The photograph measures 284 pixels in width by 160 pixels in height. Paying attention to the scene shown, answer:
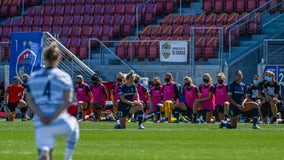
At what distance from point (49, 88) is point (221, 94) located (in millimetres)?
22660

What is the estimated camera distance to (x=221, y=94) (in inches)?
1391

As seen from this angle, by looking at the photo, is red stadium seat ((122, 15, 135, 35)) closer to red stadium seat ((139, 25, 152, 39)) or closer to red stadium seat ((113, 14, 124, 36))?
red stadium seat ((113, 14, 124, 36))

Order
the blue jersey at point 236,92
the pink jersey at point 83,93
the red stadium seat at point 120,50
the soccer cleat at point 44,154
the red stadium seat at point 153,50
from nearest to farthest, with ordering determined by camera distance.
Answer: the soccer cleat at point 44,154 → the blue jersey at point 236,92 → the pink jersey at point 83,93 → the red stadium seat at point 153,50 → the red stadium seat at point 120,50

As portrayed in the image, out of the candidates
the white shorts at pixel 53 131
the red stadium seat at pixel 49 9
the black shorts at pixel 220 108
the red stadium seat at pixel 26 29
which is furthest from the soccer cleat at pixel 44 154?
the red stadium seat at pixel 49 9

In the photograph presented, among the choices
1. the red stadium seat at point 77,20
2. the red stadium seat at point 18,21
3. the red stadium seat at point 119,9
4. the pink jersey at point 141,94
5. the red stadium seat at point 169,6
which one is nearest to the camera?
the pink jersey at point 141,94

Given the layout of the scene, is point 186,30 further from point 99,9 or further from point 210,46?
point 99,9

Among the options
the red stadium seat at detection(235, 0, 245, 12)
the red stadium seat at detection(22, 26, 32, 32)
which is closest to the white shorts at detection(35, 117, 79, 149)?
the red stadium seat at detection(235, 0, 245, 12)

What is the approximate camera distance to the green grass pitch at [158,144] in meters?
A: 19.0

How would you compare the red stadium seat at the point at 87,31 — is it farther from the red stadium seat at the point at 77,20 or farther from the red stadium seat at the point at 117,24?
the red stadium seat at the point at 117,24

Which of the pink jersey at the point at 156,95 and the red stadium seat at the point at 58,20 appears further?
the red stadium seat at the point at 58,20

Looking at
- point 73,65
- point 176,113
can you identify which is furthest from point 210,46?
point 73,65

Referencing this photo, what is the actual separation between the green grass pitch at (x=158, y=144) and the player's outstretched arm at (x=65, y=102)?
17.6ft

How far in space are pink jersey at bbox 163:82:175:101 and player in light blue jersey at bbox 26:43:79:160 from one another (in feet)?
77.2

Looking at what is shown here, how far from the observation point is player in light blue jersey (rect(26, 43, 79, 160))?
12.9 meters
